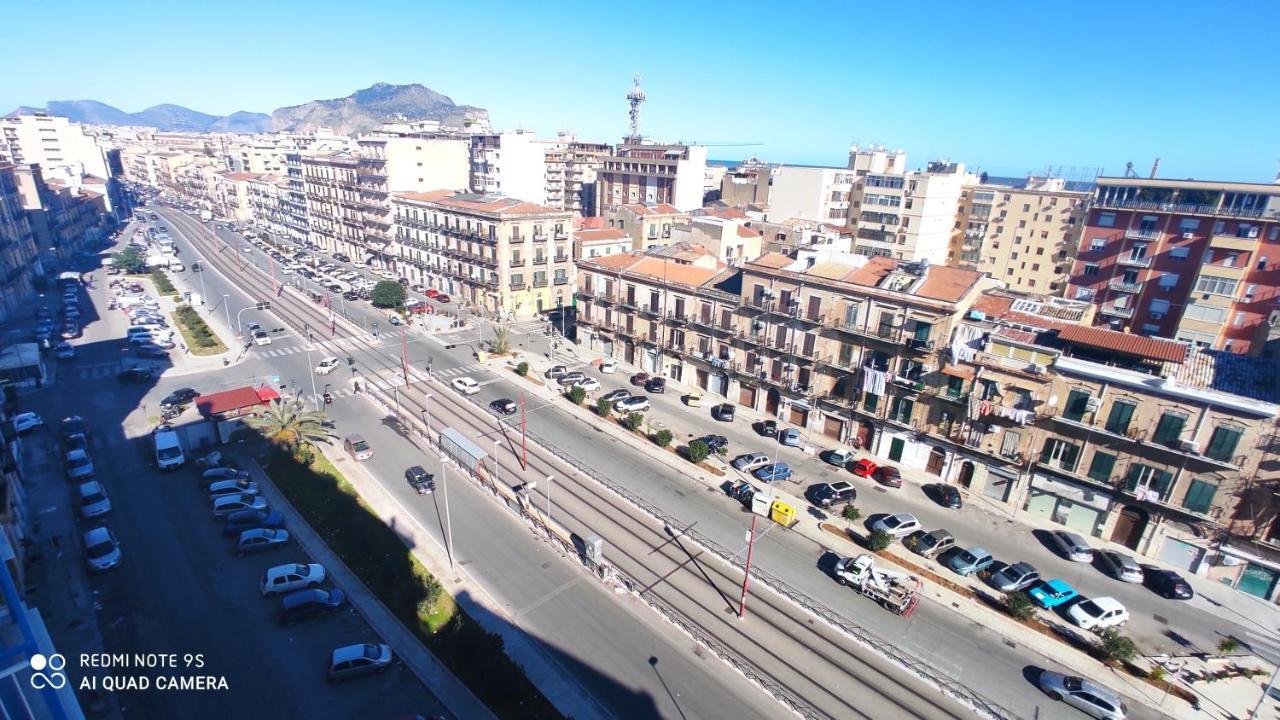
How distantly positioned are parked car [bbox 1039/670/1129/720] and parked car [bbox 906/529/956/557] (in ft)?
33.3

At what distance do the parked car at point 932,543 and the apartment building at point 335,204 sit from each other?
113060mm

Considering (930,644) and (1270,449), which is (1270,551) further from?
(930,644)

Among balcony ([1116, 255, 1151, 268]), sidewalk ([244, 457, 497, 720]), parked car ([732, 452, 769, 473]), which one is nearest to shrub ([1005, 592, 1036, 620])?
parked car ([732, 452, 769, 473])

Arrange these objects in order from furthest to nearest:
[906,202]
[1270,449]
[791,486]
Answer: [906,202], [791,486], [1270,449]

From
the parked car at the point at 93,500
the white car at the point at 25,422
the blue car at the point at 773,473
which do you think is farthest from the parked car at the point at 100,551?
the blue car at the point at 773,473

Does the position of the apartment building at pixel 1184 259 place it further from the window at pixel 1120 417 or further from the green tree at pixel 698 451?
the green tree at pixel 698 451

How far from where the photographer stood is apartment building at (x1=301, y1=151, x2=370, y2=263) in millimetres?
118625

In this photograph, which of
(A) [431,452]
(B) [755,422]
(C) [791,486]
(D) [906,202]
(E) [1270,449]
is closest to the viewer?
(E) [1270,449]

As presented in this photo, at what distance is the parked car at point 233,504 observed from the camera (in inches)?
1570

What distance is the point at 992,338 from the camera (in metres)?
43.8

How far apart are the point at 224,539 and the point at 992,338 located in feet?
183

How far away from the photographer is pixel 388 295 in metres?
87.4

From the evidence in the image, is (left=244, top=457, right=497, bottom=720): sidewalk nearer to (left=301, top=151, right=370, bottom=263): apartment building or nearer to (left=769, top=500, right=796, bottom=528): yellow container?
(left=769, top=500, right=796, bottom=528): yellow container

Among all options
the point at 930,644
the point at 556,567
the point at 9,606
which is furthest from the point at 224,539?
the point at 930,644
